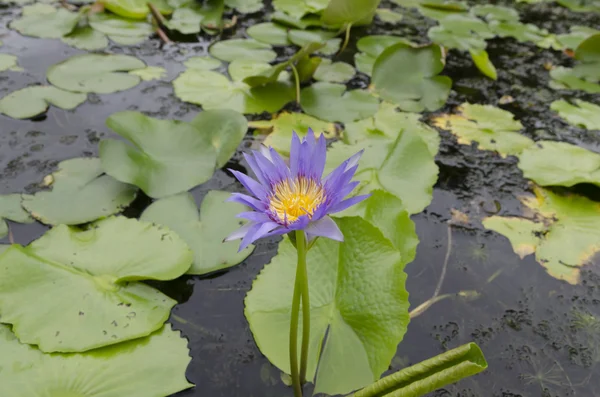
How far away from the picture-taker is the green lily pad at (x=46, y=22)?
3.11 meters

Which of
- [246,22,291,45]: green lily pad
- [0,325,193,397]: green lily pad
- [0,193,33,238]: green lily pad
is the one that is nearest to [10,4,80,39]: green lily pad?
[246,22,291,45]: green lily pad

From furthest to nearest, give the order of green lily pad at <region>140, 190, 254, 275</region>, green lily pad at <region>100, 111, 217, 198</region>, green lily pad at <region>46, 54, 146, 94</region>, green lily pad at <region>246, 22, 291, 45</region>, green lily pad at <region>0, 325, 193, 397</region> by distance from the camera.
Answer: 1. green lily pad at <region>246, 22, 291, 45</region>
2. green lily pad at <region>46, 54, 146, 94</region>
3. green lily pad at <region>100, 111, 217, 198</region>
4. green lily pad at <region>140, 190, 254, 275</region>
5. green lily pad at <region>0, 325, 193, 397</region>

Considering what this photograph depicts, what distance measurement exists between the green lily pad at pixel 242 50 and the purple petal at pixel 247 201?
225 centimetres

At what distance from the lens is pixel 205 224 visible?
1826 millimetres

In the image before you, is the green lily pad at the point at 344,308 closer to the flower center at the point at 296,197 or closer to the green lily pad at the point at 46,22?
the flower center at the point at 296,197

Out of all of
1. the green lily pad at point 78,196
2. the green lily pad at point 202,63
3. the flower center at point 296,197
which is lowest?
the green lily pad at point 78,196

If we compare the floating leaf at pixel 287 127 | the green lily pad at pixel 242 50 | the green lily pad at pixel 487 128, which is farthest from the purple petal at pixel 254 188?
the green lily pad at pixel 242 50

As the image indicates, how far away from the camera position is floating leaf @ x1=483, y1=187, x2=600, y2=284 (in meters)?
1.87

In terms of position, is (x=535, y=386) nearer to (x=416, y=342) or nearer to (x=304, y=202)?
(x=416, y=342)

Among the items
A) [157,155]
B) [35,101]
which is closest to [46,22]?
[35,101]

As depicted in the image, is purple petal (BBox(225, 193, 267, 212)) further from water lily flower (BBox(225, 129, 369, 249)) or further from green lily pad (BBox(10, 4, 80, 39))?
green lily pad (BBox(10, 4, 80, 39))

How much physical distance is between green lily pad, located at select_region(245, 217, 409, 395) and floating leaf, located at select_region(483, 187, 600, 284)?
85cm

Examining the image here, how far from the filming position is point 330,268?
151 cm

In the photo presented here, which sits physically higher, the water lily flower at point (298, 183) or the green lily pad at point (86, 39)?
the water lily flower at point (298, 183)
